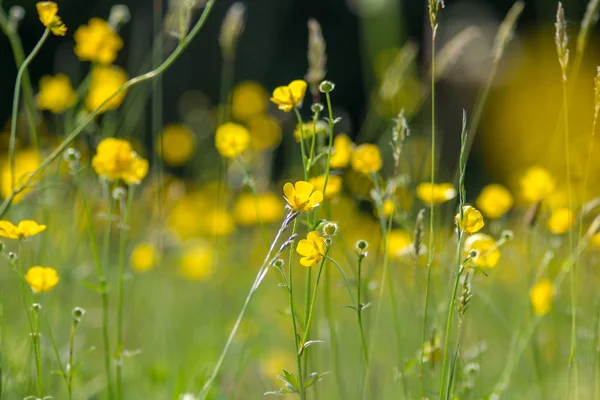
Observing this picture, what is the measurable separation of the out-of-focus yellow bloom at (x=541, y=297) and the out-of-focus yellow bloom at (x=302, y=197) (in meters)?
0.51

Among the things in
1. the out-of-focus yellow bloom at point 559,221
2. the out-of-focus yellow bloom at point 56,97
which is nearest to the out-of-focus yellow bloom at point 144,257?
the out-of-focus yellow bloom at point 56,97

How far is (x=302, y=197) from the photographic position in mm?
843

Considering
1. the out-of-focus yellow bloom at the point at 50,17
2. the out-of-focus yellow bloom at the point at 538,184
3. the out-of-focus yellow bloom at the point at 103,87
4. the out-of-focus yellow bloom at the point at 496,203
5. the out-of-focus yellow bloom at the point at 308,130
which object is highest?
the out-of-focus yellow bloom at the point at 103,87

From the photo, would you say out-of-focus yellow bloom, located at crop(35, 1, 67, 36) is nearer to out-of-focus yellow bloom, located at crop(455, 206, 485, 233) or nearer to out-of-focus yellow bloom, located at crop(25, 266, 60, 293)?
out-of-focus yellow bloom, located at crop(25, 266, 60, 293)

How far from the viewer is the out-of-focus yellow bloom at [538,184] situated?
4.78 ft

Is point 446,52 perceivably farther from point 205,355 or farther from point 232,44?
point 205,355

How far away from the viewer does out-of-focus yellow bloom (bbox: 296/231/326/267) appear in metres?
0.83

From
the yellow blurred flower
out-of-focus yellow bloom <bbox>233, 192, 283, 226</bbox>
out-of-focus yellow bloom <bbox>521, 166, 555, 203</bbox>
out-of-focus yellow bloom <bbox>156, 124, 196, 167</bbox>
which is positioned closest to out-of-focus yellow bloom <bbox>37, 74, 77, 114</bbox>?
out-of-focus yellow bloom <bbox>233, 192, 283, 226</bbox>

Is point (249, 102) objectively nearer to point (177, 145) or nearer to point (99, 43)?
point (177, 145)

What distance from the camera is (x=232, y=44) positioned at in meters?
1.45

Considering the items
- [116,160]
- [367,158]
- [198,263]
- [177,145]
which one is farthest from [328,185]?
[177,145]

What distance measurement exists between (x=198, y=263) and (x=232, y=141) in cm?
107

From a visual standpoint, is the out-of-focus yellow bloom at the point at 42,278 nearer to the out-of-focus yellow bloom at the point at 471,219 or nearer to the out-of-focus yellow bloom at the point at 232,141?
the out-of-focus yellow bloom at the point at 232,141

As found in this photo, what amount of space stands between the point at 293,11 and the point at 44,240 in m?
5.76
